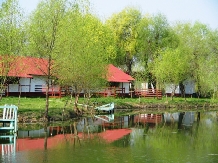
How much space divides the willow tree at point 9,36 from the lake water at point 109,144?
4849mm

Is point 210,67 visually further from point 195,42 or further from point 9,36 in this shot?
point 9,36

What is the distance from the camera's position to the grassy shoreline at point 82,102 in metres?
31.2

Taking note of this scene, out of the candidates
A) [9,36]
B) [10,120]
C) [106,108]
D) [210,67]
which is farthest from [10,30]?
[210,67]

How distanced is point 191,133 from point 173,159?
10600mm

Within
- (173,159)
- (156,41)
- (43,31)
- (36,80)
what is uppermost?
(156,41)

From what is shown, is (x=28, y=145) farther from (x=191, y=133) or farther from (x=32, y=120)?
(x=191, y=133)

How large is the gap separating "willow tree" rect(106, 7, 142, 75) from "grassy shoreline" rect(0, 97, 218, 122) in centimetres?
1432

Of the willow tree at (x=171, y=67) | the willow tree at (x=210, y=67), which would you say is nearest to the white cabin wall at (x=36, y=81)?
the willow tree at (x=171, y=67)

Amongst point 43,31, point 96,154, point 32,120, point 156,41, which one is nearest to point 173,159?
point 96,154

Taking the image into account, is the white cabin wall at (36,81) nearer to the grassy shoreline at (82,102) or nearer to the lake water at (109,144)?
the grassy shoreline at (82,102)

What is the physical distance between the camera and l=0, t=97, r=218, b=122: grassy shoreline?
31.2 metres

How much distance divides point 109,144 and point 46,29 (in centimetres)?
1306

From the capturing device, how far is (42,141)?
2256cm

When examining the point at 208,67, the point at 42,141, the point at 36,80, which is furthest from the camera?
the point at 208,67
